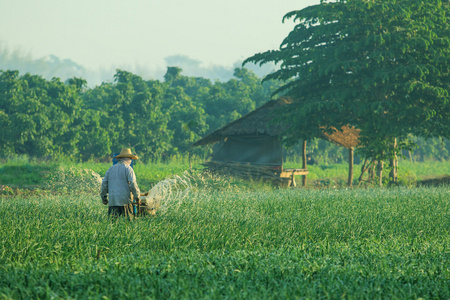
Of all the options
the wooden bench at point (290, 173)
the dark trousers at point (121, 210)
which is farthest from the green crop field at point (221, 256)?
the wooden bench at point (290, 173)

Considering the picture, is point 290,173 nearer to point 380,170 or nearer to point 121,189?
point 380,170

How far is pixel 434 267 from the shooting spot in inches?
193

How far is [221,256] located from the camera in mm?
5277

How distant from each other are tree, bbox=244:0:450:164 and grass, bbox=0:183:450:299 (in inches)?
288

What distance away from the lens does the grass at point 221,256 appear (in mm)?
4180

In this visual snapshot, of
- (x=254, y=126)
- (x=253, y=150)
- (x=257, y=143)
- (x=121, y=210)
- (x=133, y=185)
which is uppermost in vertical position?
(x=254, y=126)

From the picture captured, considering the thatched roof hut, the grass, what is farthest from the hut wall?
the grass

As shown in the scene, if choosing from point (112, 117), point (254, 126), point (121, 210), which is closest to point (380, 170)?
point (254, 126)

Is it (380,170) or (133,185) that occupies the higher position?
(380,170)

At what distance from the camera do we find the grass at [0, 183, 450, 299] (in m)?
4.18

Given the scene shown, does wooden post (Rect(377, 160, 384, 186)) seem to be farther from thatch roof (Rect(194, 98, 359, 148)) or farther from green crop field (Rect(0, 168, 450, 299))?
green crop field (Rect(0, 168, 450, 299))

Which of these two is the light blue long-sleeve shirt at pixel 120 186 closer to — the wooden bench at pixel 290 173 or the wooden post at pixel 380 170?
the wooden post at pixel 380 170

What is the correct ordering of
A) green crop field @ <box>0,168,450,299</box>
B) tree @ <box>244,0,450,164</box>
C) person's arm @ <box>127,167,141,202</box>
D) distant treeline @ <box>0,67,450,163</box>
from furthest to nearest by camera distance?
distant treeline @ <box>0,67,450,163</box> < tree @ <box>244,0,450,164</box> < person's arm @ <box>127,167,141,202</box> < green crop field @ <box>0,168,450,299</box>

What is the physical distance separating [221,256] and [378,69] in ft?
39.6
